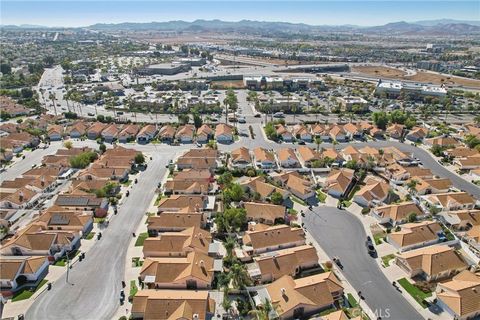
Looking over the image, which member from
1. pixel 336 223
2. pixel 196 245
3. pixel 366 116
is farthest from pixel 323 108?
pixel 196 245

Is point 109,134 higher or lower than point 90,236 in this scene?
higher

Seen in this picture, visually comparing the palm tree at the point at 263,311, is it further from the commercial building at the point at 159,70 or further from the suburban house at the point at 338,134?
the commercial building at the point at 159,70

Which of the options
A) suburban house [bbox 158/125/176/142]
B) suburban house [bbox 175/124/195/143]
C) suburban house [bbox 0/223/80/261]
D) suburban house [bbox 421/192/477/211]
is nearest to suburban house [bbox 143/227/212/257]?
suburban house [bbox 0/223/80/261]

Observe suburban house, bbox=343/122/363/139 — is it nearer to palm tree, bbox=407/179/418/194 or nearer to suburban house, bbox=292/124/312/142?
suburban house, bbox=292/124/312/142

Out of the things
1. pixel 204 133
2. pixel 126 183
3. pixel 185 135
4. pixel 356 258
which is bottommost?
pixel 356 258

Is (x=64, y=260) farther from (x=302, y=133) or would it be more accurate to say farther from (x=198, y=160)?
(x=302, y=133)

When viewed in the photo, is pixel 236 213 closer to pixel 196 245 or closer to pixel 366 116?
pixel 196 245

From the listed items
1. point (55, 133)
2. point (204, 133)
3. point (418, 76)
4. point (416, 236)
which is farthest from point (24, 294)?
point (418, 76)
